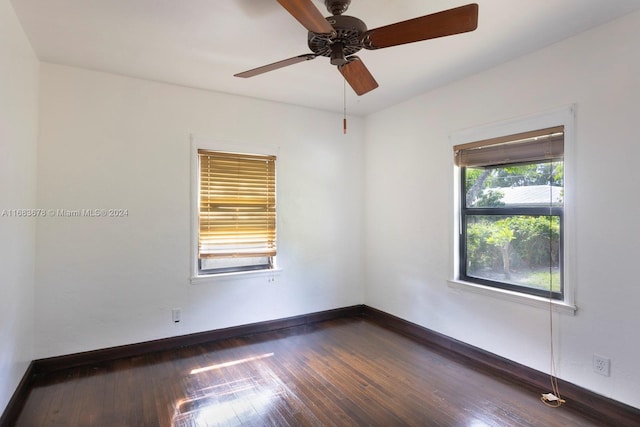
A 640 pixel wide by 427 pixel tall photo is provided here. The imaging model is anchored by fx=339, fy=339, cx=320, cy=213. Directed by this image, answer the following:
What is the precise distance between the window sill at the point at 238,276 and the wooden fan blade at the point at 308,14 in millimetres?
2723

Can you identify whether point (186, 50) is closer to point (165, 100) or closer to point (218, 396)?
point (165, 100)

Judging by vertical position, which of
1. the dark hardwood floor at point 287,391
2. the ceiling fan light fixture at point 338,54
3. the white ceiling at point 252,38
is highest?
the white ceiling at point 252,38

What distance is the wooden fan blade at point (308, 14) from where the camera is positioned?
143 centimetres

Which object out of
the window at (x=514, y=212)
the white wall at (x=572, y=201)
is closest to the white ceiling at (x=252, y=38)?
the white wall at (x=572, y=201)

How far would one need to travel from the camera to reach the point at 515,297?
2.81 m

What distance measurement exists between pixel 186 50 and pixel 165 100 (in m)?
0.87

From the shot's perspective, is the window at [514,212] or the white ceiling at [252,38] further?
the window at [514,212]

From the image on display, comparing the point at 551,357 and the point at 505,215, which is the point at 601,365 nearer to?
the point at 551,357

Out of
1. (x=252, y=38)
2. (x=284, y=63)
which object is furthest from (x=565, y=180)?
(x=252, y=38)

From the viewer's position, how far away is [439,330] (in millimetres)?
3500

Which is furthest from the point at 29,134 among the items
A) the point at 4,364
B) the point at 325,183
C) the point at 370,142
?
the point at 370,142

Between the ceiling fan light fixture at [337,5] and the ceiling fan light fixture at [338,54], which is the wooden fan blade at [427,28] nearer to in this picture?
the ceiling fan light fixture at [338,54]

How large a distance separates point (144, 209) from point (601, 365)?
12.9 feet

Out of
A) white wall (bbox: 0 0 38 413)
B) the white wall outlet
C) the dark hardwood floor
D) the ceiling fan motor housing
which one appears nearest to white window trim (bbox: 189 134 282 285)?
the white wall outlet
